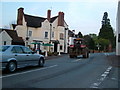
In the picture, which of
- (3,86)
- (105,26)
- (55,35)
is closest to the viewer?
(3,86)

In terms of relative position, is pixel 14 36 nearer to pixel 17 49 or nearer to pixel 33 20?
pixel 33 20

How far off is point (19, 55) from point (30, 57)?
124cm

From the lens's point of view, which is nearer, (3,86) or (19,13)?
(3,86)

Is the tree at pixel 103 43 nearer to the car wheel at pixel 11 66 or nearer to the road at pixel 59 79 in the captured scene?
the road at pixel 59 79

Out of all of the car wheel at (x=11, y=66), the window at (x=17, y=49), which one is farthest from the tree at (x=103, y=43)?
the car wheel at (x=11, y=66)

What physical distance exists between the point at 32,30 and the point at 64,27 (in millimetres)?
9247

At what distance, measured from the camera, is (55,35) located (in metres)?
46.9

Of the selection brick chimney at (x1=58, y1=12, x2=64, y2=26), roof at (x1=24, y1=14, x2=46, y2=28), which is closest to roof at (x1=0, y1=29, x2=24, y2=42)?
roof at (x1=24, y1=14, x2=46, y2=28)

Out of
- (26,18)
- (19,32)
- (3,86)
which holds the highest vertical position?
(26,18)

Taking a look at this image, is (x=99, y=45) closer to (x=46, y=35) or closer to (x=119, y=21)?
(x=46, y=35)

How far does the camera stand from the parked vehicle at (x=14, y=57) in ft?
34.2

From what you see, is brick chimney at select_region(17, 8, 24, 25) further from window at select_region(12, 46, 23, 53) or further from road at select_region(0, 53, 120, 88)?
road at select_region(0, 53, 120, 88)

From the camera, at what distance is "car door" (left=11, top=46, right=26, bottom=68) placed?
1124 centimetres

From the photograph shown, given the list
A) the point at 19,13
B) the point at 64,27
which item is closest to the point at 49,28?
the point at 64,27
